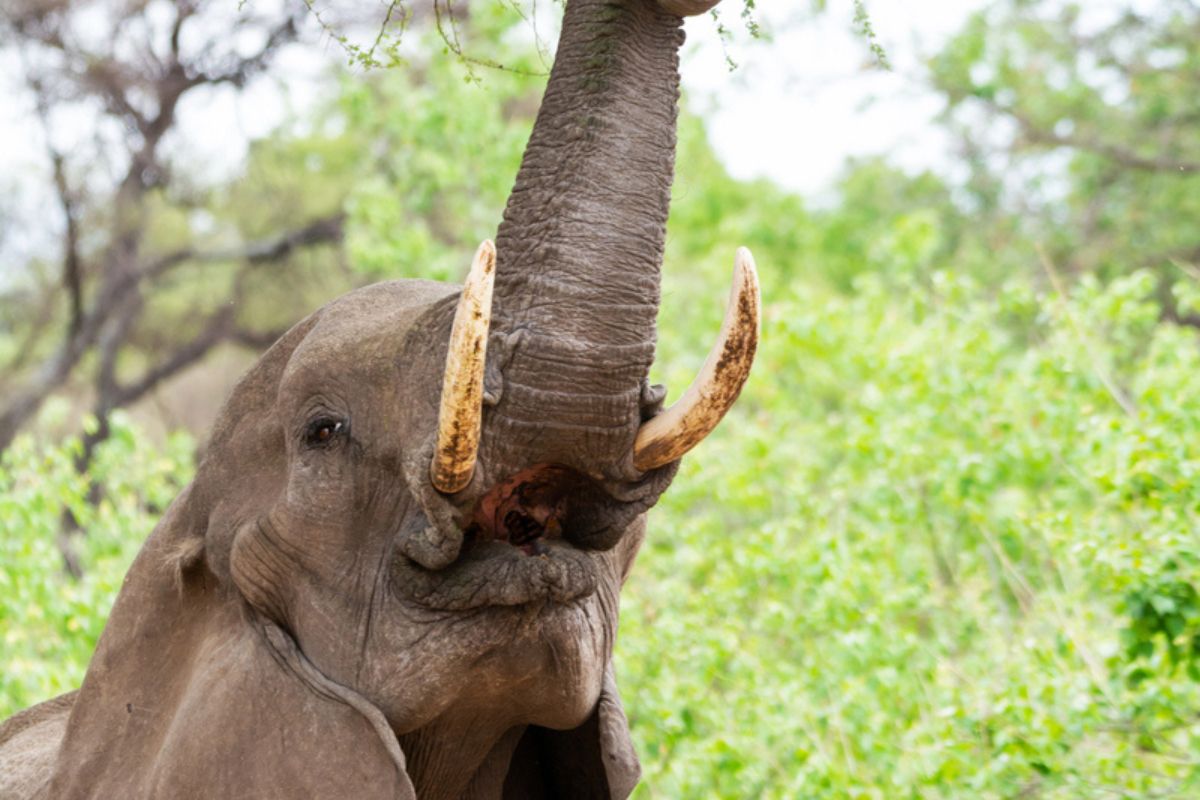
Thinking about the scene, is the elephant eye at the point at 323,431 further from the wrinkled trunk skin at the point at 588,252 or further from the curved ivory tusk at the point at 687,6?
the curved ivory tusk at the point at 687,6

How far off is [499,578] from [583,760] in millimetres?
664

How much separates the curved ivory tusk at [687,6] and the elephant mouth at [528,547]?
0.75 m

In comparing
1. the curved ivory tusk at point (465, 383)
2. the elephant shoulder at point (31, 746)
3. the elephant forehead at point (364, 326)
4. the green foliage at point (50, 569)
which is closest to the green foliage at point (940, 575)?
the green foliage at point (50, 569)

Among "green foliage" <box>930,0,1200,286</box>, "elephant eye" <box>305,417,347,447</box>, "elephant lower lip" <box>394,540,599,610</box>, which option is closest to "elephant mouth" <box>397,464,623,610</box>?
"elephant lower lip" <box>394,540,599,610</box>

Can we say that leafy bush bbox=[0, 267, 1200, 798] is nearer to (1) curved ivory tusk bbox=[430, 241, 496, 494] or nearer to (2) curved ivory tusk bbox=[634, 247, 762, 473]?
(2) curved ivory tusk bbox=[634, 247, 762, 473]

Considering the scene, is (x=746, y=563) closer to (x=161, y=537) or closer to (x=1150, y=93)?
(x=161, y=537)

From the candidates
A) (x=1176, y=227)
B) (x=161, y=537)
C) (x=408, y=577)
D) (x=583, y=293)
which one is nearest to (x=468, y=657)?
(x=408, y=577)

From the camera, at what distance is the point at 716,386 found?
254cm

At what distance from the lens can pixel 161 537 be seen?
3.23m

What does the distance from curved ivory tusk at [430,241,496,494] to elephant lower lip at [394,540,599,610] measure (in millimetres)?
174

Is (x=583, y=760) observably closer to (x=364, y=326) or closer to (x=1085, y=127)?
(x=364, y=326)

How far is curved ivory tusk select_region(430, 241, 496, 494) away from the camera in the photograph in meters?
2.37

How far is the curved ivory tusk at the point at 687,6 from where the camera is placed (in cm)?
255

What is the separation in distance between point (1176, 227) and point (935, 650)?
8.68 metres
